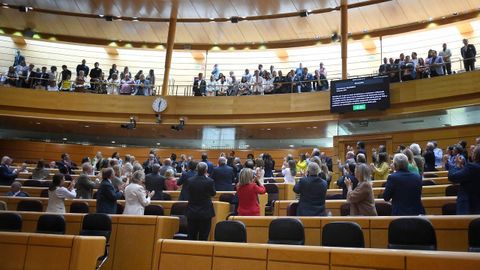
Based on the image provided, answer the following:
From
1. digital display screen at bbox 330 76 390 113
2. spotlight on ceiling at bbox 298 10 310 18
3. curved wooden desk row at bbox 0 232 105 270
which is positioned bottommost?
curved wooden desk row at bbox 0 232 105 270

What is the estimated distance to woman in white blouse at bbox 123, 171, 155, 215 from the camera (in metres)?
5.55

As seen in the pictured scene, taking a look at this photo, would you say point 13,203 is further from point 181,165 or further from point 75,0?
point 75,0

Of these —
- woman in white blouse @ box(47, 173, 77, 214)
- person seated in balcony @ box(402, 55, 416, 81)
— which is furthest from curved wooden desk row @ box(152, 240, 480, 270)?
person seated in balcony @ box(402, 55, 416, 81)

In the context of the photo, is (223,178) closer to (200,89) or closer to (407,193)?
(407,193)

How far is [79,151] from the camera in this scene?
60.1ft

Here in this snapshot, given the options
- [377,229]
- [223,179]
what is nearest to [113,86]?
[223,179]

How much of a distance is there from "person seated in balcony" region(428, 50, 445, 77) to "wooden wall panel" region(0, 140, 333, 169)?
20.3ft

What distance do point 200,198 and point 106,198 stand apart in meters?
1.33

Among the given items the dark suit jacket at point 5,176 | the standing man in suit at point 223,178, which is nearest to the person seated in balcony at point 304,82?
the standing man in suit at point 223,178

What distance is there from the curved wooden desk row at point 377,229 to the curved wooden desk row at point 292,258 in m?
1.22

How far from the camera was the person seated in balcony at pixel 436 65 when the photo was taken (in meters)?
11.6

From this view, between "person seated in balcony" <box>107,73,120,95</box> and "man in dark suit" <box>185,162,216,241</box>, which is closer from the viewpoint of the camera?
"man in dark suit" <box>185,162,216,241</box>

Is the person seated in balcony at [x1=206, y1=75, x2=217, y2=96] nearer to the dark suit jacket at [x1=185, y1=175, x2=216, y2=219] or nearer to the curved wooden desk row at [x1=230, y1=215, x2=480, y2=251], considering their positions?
the dark suit jacket at [x1=185, y1=175, x2=216, y2=219]

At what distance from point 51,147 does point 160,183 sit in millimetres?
12831
